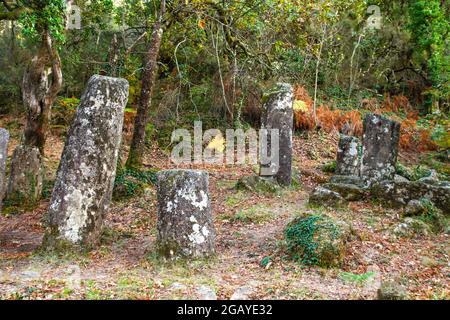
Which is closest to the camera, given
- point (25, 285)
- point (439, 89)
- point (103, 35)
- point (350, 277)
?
point (25, 285)

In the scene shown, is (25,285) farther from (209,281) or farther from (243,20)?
(243,20)

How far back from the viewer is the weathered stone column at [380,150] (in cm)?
1148

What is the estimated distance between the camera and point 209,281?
237 inches

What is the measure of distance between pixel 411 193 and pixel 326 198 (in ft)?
6.35

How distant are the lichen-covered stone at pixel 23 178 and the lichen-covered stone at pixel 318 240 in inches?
281

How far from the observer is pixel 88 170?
7348 millimetres

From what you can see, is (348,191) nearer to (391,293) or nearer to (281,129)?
(281,129)

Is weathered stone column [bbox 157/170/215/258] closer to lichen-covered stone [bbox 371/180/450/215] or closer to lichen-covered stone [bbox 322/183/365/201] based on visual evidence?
lichen-covered stone [bbox 322/183/365/201]

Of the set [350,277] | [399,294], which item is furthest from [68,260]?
[399,294]

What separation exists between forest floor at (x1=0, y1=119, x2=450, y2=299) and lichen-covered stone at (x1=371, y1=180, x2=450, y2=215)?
37 cm

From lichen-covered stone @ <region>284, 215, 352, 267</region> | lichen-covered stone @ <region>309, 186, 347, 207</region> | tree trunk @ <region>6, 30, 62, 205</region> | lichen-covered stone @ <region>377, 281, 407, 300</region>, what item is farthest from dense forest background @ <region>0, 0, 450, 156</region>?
lichen-covered stone @ <region>377, 281, 407, 300</region>

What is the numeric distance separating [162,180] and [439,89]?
13.0 metres

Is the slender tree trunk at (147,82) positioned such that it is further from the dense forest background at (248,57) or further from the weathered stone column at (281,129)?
the weathered stone column at (281,129)

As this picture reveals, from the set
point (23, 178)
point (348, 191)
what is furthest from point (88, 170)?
point (348, 191)
